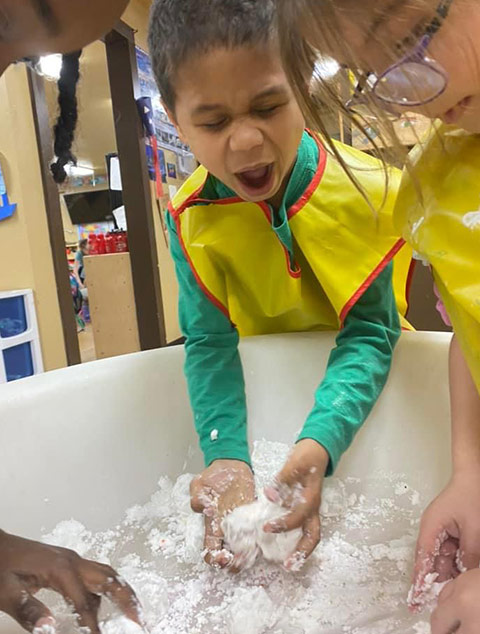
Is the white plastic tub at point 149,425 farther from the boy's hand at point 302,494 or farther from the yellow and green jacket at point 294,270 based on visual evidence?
the boy's hand at point 302,494

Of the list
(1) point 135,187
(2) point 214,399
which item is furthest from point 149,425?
(1) point 135,187

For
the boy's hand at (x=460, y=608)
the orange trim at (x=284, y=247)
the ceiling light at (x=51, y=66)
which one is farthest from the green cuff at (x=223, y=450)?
the ceiling light at (x=51, y=66)

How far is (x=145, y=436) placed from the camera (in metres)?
0.78

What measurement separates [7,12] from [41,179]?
1444 mm

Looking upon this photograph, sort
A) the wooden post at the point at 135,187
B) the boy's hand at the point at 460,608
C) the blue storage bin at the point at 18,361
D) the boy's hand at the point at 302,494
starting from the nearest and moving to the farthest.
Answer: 1. the boy's hand at the point at 460,608
2. the boy's hand at the point at 302,494
3. the blue storage bin at the point at 18,361
4. the wooden post at the point at 135,187

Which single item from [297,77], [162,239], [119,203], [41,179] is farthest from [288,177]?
[119,203]

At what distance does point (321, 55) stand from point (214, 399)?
0.46 m

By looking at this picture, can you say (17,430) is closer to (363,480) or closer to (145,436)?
(145,436)

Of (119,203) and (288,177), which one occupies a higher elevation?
(119,203)

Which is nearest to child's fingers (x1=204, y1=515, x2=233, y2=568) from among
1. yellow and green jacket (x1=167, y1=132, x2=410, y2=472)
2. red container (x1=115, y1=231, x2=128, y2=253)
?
yellow and green jacket (x1=167, y1=132, x2=410, y2=472)

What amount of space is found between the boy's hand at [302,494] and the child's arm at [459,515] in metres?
0.11

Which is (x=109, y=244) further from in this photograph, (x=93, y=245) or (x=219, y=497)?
(x=219, y=497)

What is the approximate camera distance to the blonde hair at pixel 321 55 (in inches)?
14.9

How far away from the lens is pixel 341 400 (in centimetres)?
69
